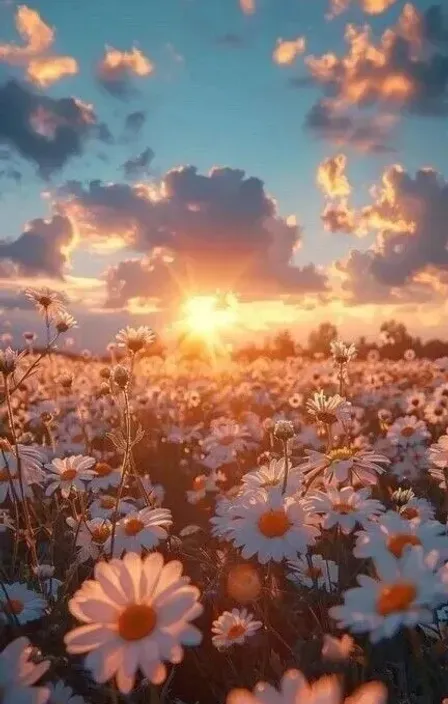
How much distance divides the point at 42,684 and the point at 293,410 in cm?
875

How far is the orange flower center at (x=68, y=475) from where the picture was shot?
458cm

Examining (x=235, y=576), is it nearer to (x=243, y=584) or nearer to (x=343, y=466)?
(x=243, y=584)

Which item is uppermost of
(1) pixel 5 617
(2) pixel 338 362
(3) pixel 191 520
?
(2) pixel 338 362

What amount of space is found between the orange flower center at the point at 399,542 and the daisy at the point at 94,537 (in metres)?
1.66

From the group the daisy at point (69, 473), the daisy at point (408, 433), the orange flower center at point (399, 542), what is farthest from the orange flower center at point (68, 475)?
the daisy at point (408, 433)

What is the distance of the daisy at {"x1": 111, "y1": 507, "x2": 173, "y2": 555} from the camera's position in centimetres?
357

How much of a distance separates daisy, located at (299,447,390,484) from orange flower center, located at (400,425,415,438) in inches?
136

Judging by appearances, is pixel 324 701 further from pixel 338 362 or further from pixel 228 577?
pixel 338 362

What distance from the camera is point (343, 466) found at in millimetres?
3510

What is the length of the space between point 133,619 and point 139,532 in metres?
1.78

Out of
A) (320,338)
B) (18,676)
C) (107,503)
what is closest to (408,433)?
(107,503)

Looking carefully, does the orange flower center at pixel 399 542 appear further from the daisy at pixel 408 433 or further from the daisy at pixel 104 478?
the daisy at pixel 408 433

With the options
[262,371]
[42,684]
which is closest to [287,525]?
[42,684]

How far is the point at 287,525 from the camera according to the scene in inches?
115
